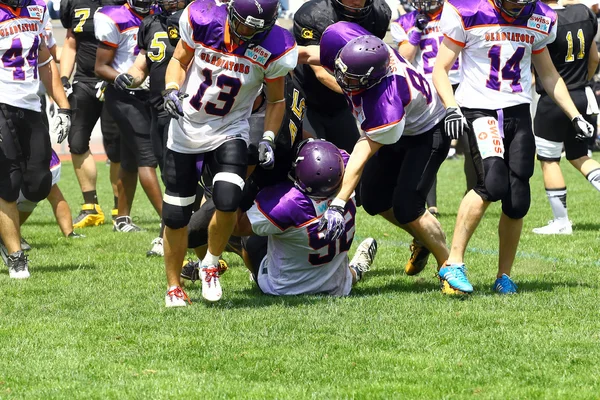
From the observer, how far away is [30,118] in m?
6.93

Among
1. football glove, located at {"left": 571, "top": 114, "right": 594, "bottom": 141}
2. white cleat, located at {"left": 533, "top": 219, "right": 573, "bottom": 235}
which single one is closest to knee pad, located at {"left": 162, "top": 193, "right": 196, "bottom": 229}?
football glove, located at {"left": 571, "top": 114, "right": 594, "bottom": 141}

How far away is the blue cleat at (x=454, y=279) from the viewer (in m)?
5.62

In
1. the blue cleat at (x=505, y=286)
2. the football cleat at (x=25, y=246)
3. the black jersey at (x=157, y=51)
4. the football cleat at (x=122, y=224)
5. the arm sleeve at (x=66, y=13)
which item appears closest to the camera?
the blue cleat at (x=505, y=286)

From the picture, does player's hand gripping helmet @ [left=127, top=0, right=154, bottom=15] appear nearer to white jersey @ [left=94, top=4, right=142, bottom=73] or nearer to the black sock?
white jersey @ [left=94, top=4, right=142, bottom=73]

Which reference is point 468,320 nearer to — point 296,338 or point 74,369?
point 296,338

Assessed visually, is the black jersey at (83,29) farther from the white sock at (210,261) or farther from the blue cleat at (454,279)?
the blue cleat at (454,279)

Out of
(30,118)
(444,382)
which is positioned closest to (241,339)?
(444,382)

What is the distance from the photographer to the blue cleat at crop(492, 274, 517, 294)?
584 centimetres

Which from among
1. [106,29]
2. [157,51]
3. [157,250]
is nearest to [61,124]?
[157,51]

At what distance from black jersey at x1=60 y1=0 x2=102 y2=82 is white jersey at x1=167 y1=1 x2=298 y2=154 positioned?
4466mm

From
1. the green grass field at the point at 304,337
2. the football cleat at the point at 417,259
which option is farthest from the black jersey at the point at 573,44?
the football cleat at the point at 417,259

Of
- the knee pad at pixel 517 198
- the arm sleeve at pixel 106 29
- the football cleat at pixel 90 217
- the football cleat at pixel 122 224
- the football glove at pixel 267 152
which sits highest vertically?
the football glove at pixel 267 152

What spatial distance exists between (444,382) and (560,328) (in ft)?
3.70

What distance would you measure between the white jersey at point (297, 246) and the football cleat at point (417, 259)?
691 mm
